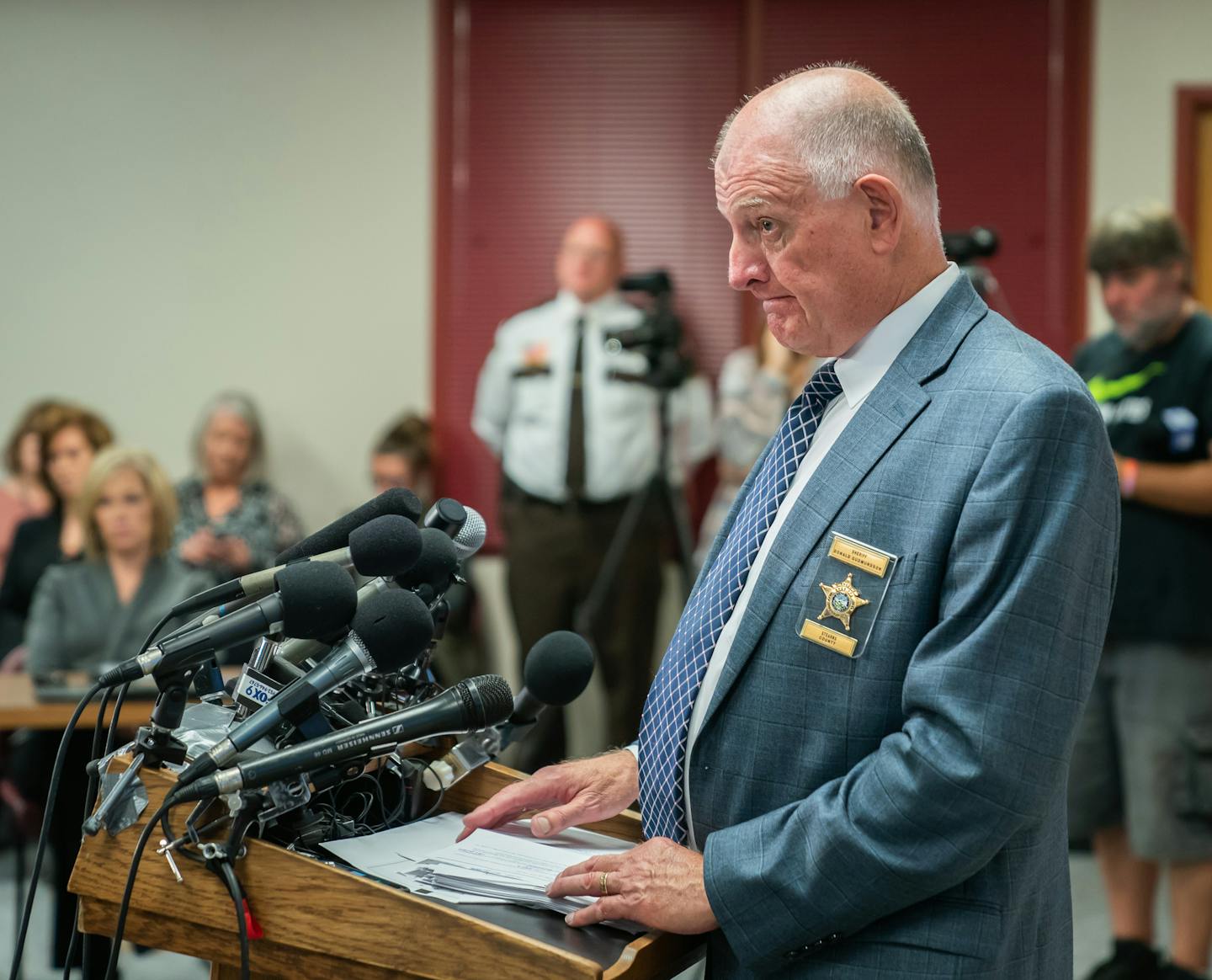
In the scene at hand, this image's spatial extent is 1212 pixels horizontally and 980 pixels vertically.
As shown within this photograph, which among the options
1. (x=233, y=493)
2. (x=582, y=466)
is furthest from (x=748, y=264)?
(x=233, y=493)

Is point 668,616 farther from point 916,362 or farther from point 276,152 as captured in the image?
point 916,362

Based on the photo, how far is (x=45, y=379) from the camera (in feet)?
17.8

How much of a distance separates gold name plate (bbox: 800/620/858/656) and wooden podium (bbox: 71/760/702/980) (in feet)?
0.95

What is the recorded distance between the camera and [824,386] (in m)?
1.41

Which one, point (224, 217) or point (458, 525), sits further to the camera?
point (224, 217)

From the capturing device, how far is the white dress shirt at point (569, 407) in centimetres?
464

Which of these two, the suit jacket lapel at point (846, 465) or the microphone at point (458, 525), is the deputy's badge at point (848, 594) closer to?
the suit jacket lapel at point (846, 465)

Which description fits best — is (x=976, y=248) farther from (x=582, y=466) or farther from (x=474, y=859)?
(x=474, y=859)

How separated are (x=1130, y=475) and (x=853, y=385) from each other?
1.82 metres

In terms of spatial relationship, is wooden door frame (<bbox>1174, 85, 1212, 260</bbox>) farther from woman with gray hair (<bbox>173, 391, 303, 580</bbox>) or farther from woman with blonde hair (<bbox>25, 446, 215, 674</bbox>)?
woman with blonde hair (<bbox>25, 446, 215, 674</bbox>)

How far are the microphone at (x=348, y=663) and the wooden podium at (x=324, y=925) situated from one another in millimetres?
78

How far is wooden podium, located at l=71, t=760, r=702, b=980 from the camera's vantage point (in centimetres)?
110

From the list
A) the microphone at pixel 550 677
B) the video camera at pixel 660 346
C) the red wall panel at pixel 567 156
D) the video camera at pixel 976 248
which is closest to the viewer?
the microphone at pixel 550 677

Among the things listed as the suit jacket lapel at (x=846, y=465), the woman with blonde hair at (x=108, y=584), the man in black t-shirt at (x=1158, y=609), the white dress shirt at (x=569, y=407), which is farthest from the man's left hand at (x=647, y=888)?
the white dress shirt at (x=569, y=407)
